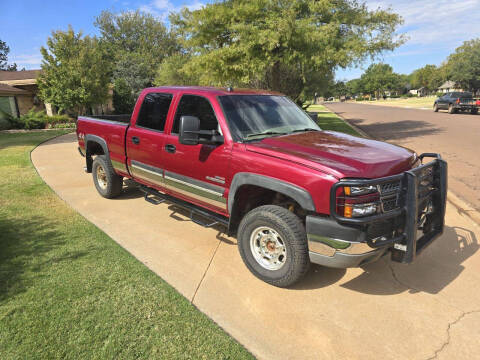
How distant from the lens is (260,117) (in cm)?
407

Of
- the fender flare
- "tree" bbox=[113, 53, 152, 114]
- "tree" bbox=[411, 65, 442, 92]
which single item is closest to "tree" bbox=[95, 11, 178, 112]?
"tree" bbox=[113, 53, 152, 114]

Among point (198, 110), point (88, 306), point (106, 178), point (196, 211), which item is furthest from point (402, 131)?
point (88, 306)

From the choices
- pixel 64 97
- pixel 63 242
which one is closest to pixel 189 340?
pixel 63 242

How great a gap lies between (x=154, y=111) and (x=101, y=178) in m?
2.20

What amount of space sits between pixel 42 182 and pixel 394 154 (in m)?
6.95

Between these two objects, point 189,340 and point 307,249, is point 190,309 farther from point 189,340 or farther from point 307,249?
point 307,249

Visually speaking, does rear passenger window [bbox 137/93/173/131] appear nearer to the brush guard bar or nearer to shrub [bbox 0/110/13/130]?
the brush guard bar

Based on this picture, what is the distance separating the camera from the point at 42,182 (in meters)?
7.31

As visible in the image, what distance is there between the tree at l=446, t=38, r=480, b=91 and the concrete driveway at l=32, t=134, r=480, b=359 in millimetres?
70464

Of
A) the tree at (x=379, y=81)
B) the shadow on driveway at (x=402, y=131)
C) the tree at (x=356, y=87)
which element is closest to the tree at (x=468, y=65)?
the tree at (x=379, y=81)

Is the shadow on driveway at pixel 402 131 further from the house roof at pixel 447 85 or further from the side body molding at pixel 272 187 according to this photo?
the house roof at pixel 447 85

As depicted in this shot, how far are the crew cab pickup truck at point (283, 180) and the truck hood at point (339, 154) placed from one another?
0.04ft

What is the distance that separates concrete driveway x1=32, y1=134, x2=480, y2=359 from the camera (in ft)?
8.74

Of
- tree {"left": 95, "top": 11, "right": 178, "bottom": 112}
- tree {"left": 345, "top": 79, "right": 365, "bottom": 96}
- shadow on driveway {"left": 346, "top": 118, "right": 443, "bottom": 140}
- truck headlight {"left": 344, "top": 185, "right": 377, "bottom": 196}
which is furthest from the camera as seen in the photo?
A: tree {"left": 345, "top": 79, "right": 365, "bottom": 96}
